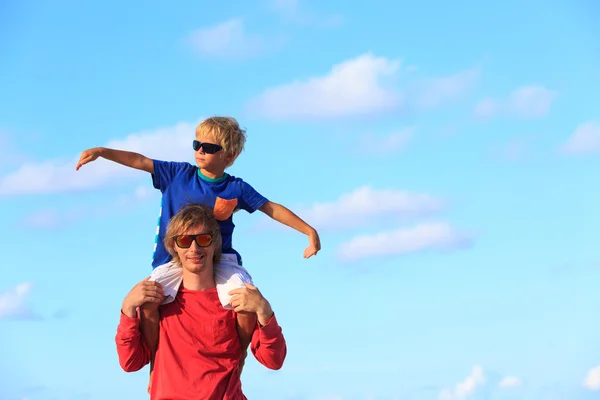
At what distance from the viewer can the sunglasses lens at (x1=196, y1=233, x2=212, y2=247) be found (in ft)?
25.1

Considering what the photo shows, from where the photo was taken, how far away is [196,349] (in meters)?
7.68

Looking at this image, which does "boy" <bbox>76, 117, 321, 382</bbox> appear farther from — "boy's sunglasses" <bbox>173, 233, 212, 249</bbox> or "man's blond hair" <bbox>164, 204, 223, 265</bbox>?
"boy's sunglasses" <bbox>173, 233, 212, 249</bbox>

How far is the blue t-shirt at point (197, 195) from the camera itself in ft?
27.9

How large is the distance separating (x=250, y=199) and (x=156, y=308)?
1.79m

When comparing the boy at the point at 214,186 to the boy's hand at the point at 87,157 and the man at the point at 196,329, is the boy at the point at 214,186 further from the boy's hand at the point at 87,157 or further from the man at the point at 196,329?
the man at the point at 196,329

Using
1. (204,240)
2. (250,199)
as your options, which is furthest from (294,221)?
(204,240)

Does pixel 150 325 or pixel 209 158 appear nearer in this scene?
pixel 150 325

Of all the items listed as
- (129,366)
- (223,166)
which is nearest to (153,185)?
(223,166)

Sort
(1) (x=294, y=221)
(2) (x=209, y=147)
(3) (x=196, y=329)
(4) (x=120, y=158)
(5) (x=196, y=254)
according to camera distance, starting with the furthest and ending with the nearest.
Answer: (1) (x=294, y=221)
(2) (x=209, y=147)
(4) (x=120, y=158)
(3) (x=196, y=329)
(5) (x=196, y=254)

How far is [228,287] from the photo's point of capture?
25.6 feet

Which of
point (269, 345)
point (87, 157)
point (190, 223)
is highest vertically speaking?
point (87, 157)

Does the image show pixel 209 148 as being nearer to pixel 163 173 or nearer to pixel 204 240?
pixel 163 173

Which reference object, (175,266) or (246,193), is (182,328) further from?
(246,193)

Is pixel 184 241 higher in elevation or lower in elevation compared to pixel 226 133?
lower
